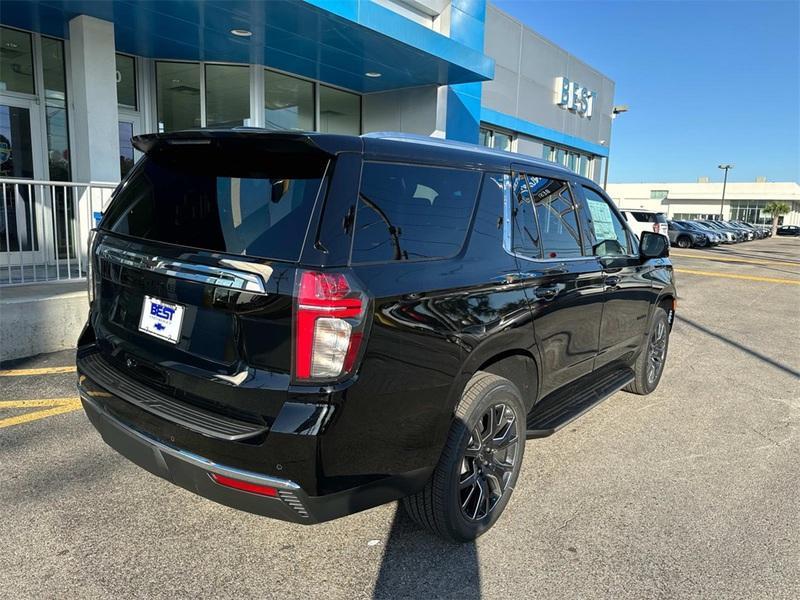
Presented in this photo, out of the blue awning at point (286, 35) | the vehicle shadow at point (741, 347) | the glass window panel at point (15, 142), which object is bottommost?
the vehicle shadow at point (741, 347)

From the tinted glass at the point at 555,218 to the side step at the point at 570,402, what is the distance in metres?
0.90

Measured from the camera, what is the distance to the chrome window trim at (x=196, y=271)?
2203 mm

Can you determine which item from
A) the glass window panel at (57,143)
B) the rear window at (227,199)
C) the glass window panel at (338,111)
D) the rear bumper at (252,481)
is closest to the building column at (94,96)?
the glass window panel at (57,143)

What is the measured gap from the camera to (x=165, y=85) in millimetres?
10750

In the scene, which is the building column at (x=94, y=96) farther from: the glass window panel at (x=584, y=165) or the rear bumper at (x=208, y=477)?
the glass window panel at (x=584, y=165)

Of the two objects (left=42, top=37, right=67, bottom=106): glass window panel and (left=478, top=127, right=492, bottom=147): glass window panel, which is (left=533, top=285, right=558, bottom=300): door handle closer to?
(left=42, top=37, right=67, bottom=106): glass window panel

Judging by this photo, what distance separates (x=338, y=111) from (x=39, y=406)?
397 inches

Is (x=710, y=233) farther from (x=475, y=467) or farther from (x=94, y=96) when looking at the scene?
(x=475, y=467)

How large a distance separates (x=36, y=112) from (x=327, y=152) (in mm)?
9080

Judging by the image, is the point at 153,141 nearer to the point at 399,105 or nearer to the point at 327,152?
the point at 327,152

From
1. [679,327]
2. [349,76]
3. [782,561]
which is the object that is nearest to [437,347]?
[782,561]

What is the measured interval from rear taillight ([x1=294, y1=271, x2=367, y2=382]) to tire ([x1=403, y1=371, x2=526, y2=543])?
0.77m

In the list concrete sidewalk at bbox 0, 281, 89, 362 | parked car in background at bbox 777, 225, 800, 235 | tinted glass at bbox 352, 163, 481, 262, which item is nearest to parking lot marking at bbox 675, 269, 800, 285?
tinted glass at bbox 352, 163, 481, 262

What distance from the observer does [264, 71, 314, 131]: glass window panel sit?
11547 mm
